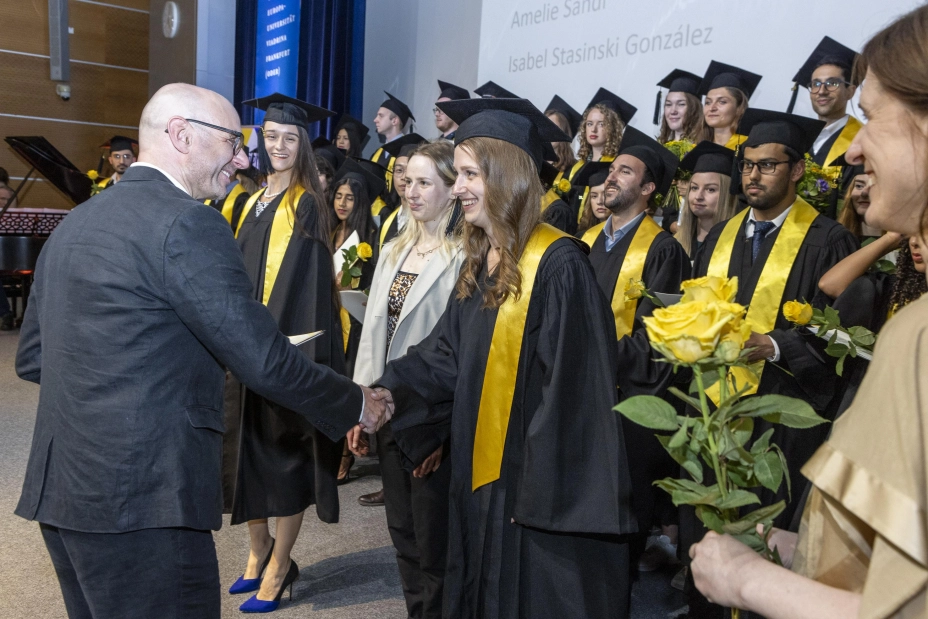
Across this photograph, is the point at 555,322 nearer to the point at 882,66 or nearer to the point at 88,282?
the point at 88,282

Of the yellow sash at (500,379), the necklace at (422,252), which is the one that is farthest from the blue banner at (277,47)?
the yellow sash at (500,379)

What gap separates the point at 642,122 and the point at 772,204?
2.83 m

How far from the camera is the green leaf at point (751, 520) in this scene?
43.4 inches

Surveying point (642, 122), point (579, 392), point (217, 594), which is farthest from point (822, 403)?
point (642, 122)

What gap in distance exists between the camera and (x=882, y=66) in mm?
966

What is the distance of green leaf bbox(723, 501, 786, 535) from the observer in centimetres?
110

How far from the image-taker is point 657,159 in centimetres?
421

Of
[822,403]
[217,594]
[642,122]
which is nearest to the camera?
[217,594]

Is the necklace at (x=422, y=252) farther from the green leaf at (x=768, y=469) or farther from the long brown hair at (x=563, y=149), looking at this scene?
the long brown hair at (x=563, y=149)

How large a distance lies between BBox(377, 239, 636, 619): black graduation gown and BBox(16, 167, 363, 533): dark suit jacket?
2.50 feet

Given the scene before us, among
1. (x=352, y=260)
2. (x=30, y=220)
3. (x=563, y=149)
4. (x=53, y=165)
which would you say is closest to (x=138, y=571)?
(x=352, y=260)

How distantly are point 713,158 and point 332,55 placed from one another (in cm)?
662

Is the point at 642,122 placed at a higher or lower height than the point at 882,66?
higher

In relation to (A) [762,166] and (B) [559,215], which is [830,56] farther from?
(B) [559,215]
